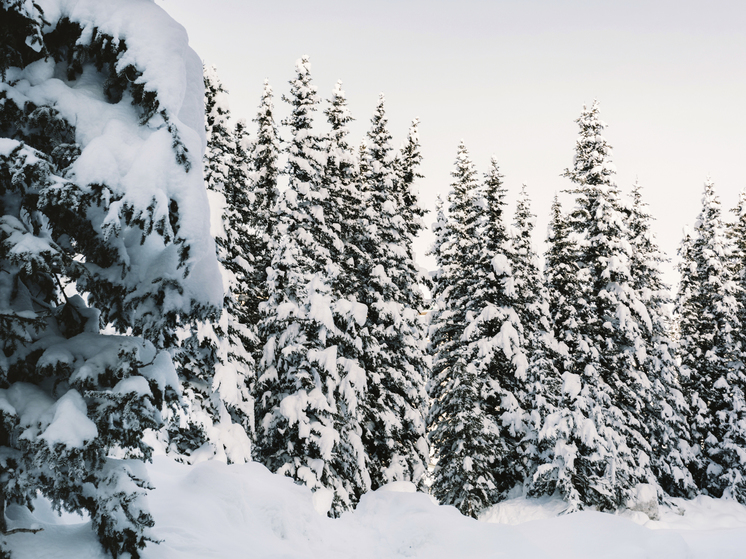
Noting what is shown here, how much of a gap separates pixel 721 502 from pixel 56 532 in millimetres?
30600

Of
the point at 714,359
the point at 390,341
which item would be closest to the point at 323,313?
the point at 390,341

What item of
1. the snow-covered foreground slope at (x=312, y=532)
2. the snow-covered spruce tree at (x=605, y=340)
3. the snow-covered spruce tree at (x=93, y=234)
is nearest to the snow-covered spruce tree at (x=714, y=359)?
the snow-covered spruce tree at (x=605, y=340)

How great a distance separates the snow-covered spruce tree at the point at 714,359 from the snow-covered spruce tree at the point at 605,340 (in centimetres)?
678

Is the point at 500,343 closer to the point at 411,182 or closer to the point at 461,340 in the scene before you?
the point at 461,340

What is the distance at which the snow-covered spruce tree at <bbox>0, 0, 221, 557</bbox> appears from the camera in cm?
439

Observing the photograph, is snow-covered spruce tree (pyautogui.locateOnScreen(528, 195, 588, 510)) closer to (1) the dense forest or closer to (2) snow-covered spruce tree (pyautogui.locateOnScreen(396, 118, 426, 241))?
(1) the dense forest

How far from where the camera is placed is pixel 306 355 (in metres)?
16.4

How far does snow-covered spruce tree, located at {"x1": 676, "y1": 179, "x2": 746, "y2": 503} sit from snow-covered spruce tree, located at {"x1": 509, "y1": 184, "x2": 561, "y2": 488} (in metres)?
10.4

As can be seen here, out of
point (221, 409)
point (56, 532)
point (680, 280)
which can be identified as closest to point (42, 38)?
point (56, 532)

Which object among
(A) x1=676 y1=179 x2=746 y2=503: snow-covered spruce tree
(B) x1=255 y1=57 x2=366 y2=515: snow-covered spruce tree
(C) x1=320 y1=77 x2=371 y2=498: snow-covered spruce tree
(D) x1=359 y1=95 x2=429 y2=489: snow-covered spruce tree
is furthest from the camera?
(A) x1=676 y1=179 x2=746 y2=503: snow-covered spruce tree

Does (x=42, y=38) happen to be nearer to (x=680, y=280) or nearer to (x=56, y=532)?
(x=56, y=532)

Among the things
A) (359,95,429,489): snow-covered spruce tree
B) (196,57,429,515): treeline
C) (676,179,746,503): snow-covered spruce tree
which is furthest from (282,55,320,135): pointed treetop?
(676,179,746,503): snow-covered spruce tree

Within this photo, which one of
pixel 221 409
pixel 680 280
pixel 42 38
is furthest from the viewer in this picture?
pixel 680 280

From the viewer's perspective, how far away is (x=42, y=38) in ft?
15.6
